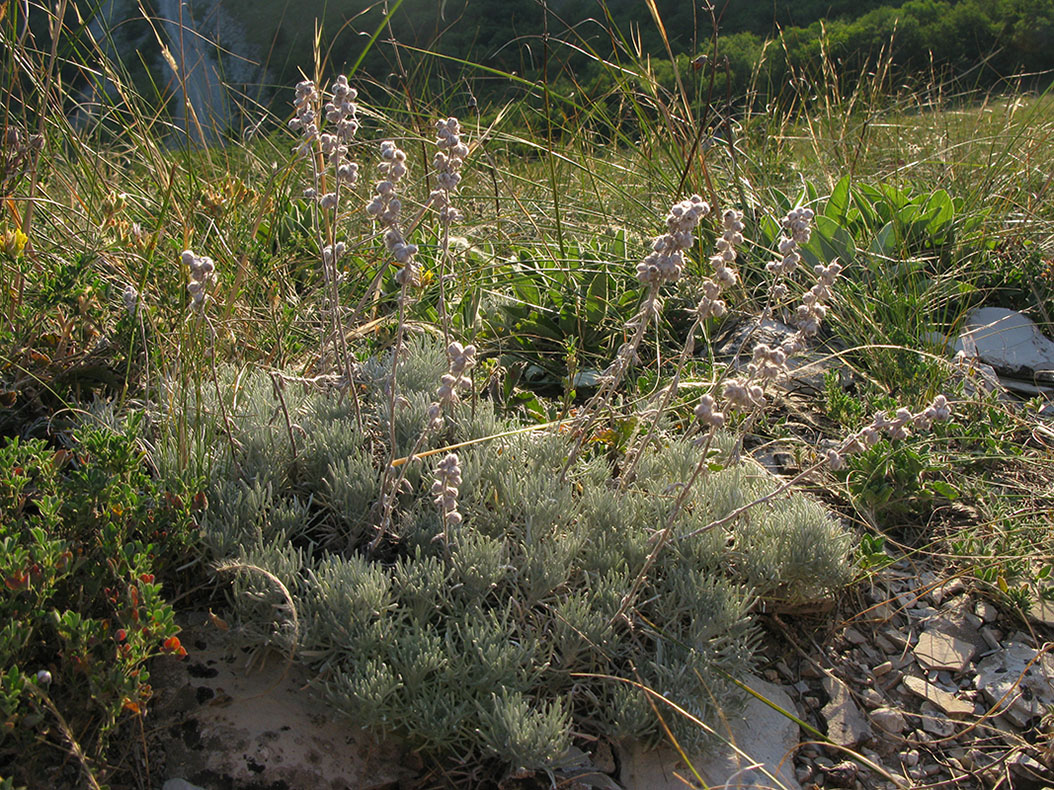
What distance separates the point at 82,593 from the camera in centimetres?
183

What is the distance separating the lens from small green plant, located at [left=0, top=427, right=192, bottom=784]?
1629mm

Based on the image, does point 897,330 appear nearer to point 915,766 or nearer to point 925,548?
point 925,548

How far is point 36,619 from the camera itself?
1740mm

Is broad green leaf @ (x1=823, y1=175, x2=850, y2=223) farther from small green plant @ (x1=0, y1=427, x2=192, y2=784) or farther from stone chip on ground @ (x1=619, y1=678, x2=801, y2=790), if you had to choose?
small green plant @ (x1=0, y1=427, x2=192, y2=784)

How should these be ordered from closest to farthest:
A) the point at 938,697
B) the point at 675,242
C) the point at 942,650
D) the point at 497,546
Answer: the point at 675,242 → the point at 497,546 → the point at 938,697 → the point at 942,650

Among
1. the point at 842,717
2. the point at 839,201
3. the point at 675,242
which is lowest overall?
the point at 842,717

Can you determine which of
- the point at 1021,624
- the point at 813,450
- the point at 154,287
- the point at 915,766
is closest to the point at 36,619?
the point at 154,287

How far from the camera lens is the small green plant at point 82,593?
5.34 feet

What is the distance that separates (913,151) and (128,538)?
5.40 metres

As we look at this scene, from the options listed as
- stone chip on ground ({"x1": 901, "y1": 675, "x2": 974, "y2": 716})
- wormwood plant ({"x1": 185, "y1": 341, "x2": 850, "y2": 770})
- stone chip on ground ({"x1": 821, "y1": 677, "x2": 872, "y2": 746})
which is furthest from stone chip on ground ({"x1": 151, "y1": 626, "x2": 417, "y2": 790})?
stone chip on ground ({"x1": 901, "y1": 675, "x2": 974, "y2": 716})

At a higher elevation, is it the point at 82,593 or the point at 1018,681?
the point at 82,593

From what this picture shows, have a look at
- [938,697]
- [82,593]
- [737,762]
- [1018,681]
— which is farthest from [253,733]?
[1018,681]

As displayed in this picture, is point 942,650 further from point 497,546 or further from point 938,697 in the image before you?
point 497,546

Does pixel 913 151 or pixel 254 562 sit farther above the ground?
pixel 913 151
